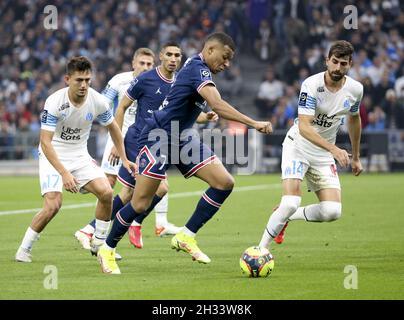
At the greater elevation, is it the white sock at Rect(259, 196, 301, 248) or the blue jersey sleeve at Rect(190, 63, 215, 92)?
the blue jersey sleeve at Rect(190, 63, 215, 92)

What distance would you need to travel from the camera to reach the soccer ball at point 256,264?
9.48 meters

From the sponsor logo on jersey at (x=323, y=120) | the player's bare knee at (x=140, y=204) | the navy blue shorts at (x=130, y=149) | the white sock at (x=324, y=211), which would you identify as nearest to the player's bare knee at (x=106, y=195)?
the player's bare knee at (x=140, y=204)

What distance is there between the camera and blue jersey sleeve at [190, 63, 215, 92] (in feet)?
31.9

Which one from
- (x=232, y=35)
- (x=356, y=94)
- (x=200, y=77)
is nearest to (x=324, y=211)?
(x=356, y=94)

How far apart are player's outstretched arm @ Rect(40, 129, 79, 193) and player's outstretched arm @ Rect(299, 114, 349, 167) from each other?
2.40 metres

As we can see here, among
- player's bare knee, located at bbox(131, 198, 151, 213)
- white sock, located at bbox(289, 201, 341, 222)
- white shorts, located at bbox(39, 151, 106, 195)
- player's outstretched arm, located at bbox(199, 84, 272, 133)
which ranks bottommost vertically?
white sock, located at bbox(289, 201, 341, 222)

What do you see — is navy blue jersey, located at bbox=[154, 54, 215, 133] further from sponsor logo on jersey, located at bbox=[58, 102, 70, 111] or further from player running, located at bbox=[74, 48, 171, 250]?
player running, located at bbox=[74, 48, 171, 250]

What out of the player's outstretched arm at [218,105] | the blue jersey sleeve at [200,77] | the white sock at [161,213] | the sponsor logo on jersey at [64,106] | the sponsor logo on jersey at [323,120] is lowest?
the white sock at [161,213]

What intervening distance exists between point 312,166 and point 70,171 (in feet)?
8.53

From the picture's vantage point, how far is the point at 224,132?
24766 millimetres

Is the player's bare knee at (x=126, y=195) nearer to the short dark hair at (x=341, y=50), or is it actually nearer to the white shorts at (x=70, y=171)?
the white shorts at (x=70, y=171)

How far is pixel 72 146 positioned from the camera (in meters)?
11.0

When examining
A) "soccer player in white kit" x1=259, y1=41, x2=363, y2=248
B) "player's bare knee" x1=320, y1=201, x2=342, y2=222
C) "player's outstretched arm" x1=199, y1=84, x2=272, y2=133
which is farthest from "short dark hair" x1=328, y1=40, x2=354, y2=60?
"player's bare knee" x1=320, y1=201, x2=342, y2=222
